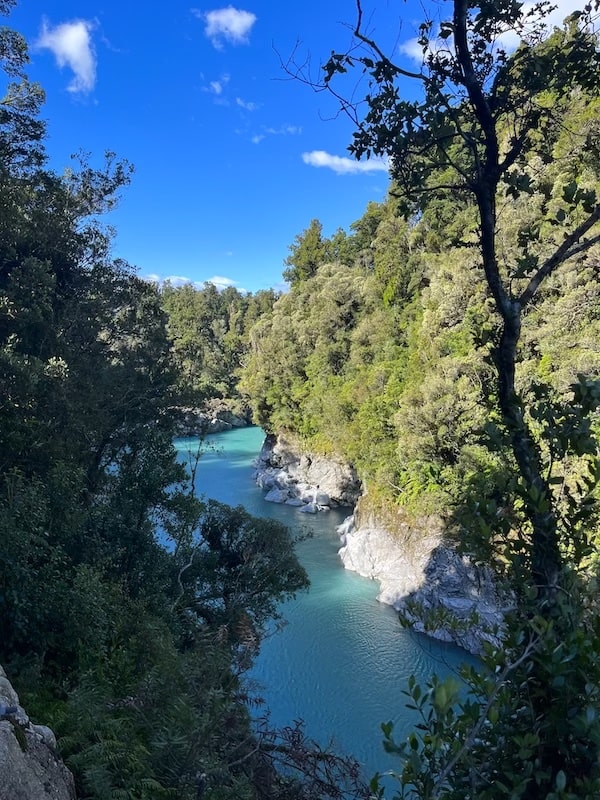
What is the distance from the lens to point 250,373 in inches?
1278

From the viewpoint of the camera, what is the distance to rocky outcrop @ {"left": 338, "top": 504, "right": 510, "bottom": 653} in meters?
11.9

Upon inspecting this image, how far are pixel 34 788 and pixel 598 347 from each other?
12405 mm

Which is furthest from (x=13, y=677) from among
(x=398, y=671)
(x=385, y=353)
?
(x=385, y=353)

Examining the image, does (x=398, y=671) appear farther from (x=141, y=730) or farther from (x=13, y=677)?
(x=13, y=677)

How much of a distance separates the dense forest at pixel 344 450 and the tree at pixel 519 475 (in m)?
0.01

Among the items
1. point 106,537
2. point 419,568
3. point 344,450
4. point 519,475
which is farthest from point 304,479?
point 519,475

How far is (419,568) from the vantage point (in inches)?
533

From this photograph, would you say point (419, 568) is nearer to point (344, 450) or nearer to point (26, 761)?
point (344, 450)

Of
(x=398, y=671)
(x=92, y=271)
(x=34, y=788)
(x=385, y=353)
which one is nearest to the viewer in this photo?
(x=34, y=788)

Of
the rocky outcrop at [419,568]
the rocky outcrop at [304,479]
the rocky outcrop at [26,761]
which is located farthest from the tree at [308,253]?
the rocky outcrop at [26,761]

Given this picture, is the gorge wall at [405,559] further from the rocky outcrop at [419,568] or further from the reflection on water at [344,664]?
the reflection on water at [344,664]

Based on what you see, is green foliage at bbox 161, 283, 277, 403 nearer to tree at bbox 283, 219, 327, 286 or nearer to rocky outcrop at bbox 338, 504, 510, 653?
tree at bbox 283, 219, 327, 286

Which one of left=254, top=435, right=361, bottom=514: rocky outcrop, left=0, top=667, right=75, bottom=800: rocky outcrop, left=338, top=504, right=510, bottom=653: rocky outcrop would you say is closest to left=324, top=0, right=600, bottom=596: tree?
left=0, top=667, right=75, bottom=800: rocky outcrop

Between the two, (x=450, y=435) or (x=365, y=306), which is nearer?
(x=450, y=435)
